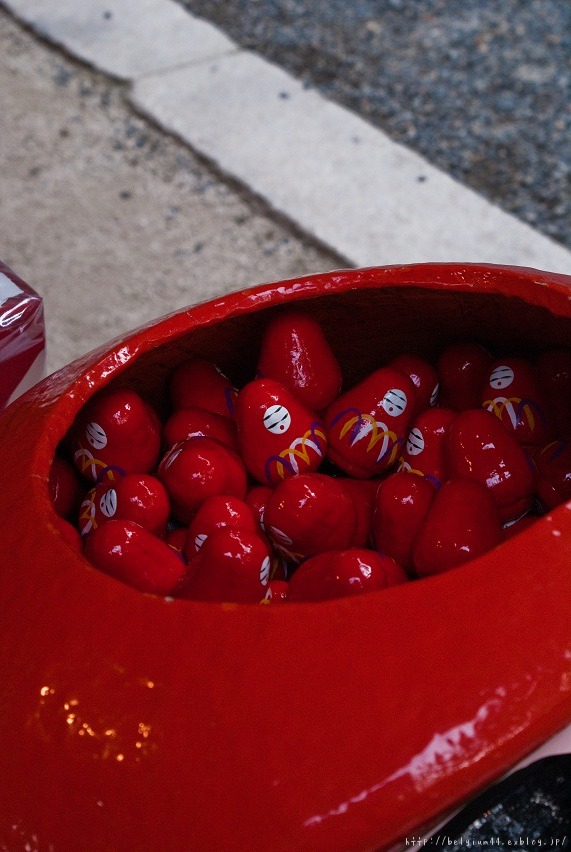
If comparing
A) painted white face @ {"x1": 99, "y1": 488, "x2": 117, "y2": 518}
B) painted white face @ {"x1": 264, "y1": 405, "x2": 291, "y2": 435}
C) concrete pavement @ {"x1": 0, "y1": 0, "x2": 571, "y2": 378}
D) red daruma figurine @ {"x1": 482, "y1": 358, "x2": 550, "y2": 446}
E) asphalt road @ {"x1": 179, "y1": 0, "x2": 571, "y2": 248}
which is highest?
red daruma figurine @ {"x1": 482, "y1": 358, "x2": 550, "y2": 446}

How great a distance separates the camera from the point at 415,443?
1.03 m

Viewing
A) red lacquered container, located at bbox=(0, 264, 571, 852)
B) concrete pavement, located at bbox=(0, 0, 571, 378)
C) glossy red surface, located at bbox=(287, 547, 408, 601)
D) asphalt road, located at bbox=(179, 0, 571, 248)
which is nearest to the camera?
red lacquered container, located at bbox=(0, 264, 571, 852)

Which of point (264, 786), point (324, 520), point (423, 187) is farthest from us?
point (423, 187)

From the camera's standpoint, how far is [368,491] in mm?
1034

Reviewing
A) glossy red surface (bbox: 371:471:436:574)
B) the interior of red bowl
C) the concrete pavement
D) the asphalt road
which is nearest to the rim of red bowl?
the interior of red bowl

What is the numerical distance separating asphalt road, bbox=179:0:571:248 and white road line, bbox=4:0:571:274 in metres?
0.09

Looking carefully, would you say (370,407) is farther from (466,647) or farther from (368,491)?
(466,647)

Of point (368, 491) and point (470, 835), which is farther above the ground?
point (368, 491)

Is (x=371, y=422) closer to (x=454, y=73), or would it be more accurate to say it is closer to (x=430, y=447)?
(x=430, y=447)

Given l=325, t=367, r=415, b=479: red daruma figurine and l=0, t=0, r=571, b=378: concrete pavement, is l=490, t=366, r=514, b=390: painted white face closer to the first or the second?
l=325, t=367, r=415, b=479: red daruma figurine

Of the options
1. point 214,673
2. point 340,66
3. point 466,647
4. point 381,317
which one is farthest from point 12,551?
point 340,66

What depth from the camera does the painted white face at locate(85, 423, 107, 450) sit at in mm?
972

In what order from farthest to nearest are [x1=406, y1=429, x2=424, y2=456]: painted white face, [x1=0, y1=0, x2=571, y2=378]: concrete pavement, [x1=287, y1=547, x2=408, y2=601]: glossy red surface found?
[x1=0, y1=0, x2=571, y2=378]: concrete pavement → [x1=406, y1=429, x2=424, y2=456]: painted white face → [x1=287, y1=547, x2=408, y2=601]: glossy red surface

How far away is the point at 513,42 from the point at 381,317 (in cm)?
232
